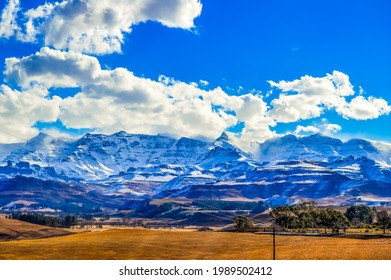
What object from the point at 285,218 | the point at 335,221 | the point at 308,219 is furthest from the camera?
the point at 308,219

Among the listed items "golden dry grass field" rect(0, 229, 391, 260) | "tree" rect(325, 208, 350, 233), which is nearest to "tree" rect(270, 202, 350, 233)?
"tree" rect(325, 208, 350, 233)

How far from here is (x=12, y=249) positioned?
111188 millimetres

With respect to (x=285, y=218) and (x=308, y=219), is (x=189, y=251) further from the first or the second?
(x=308, y=219)

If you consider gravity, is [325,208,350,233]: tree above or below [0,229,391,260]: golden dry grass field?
above

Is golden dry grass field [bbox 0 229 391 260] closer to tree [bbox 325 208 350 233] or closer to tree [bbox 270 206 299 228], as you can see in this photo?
tree [bbox 325 208 350 233]

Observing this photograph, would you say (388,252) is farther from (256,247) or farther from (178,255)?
(178,255)

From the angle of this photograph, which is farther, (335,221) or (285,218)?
(285,218)

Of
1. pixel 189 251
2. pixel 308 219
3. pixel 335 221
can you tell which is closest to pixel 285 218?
pixel 308 219

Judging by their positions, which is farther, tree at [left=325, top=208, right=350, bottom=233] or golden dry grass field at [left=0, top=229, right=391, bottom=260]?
tree at [left=325, top=208, right=350, bottom=233]
